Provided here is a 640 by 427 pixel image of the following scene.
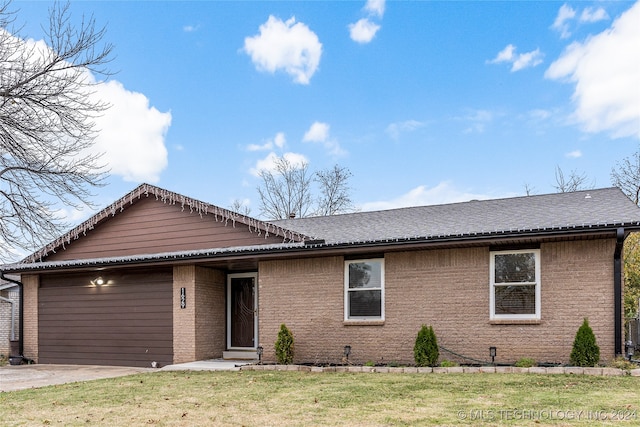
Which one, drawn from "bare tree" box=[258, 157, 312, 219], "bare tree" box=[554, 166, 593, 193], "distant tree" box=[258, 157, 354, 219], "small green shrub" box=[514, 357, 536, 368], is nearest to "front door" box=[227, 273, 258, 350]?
"small green shrub" box=[514, 357, 536, 368]

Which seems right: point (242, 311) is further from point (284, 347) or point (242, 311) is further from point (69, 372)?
point (69, 372)

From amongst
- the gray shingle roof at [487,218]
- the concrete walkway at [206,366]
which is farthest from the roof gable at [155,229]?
the concrete walkway at [206,366]

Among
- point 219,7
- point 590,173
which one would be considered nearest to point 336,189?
point 590,173

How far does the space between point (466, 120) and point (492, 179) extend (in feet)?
15.4

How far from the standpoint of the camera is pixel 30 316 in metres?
16.0

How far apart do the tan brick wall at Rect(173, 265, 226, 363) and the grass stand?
3.29 meters

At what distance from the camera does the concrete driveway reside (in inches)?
432

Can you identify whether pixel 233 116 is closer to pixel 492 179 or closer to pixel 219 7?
pixel 219 7

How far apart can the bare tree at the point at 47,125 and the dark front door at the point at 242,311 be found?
196 inches

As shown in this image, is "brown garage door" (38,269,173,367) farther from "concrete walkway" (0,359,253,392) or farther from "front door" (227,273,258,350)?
"front door" (227,273,258,350)

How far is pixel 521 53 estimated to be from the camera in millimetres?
18078

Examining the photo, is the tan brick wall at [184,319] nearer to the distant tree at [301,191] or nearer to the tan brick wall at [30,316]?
the tan brick wall at [30,316]

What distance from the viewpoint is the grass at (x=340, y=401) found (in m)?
6.34

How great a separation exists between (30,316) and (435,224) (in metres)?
12.0
